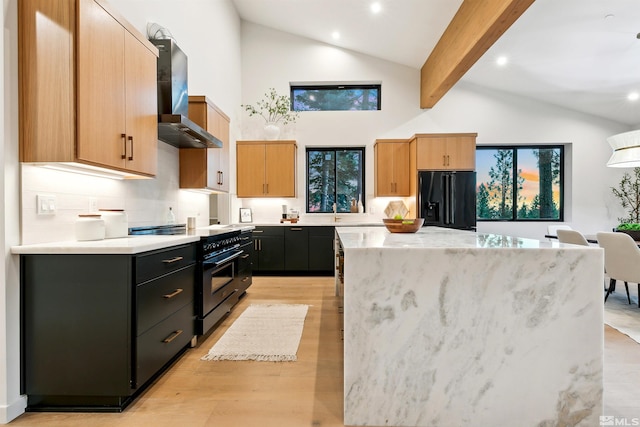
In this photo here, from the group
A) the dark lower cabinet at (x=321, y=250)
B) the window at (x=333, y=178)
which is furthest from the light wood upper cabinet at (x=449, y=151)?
the dark lower cabinet at (x=321, y=250)

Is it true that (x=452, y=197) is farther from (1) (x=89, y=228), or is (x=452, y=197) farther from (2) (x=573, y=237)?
(1) (x=89, y=228)

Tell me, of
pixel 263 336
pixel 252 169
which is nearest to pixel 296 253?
pixel 252 169

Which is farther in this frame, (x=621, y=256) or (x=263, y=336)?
(x=621, y=256)

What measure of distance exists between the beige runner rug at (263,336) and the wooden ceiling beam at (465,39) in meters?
3.48

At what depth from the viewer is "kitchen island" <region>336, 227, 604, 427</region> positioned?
63.5 inches

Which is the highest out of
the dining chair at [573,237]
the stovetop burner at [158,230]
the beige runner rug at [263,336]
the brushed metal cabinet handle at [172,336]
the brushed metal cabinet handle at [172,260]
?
the stovetop burner at [158,230]

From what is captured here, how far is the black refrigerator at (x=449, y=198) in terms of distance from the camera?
17.5ft

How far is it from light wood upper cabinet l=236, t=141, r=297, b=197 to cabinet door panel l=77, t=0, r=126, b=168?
3557mm

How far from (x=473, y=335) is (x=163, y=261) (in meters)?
1.86

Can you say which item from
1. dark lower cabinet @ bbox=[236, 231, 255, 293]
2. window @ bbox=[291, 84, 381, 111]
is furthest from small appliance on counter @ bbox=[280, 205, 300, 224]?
window @ bbox=[291, 84, 381, 111]

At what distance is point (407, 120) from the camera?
6074 millimetres

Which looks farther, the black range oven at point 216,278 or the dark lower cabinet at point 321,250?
the dark lower cabinet at point 321,250

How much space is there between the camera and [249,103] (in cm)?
612

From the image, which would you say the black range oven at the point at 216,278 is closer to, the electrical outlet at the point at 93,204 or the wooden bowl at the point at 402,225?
the electrical outlet at the point at 93,204
